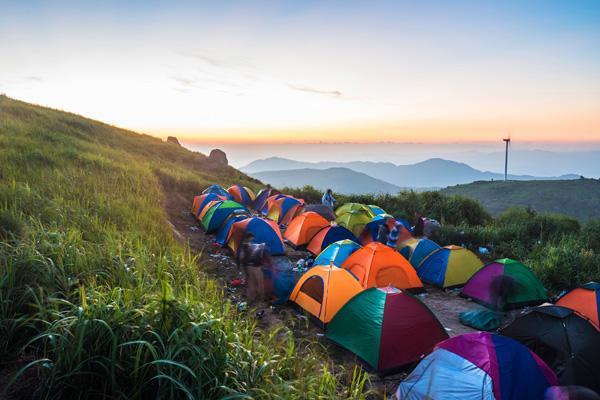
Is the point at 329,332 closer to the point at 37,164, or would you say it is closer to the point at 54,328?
the point at 54,328

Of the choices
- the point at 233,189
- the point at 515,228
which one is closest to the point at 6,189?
the point at 233,189

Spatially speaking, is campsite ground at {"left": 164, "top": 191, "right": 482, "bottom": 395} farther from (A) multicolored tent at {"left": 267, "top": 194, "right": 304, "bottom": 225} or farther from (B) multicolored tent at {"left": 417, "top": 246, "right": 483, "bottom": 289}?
(A) multicolored tent at {"left": 267, "top": 194, "right": 304, "bottom": 225}

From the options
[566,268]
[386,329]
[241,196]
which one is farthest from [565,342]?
[241,196]

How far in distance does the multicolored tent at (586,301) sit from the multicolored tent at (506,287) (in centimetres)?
114

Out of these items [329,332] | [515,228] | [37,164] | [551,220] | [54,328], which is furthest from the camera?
[551,220]

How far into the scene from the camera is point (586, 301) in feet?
24.2

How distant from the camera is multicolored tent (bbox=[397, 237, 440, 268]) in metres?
11.1

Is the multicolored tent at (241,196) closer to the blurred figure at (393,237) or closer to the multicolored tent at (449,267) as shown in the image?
the blurred figure at (393,237)

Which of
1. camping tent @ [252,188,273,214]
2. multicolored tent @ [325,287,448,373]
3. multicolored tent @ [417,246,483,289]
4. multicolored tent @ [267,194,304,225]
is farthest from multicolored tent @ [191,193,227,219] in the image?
multicolored tent @ [325,287,448,373]

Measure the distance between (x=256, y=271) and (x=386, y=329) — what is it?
3.31 metres

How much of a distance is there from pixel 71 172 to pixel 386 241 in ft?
31.7

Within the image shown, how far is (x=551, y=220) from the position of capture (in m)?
17.3

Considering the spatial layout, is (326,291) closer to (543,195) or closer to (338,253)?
(338,253)

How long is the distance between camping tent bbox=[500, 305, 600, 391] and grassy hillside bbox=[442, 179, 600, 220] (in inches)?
1553
